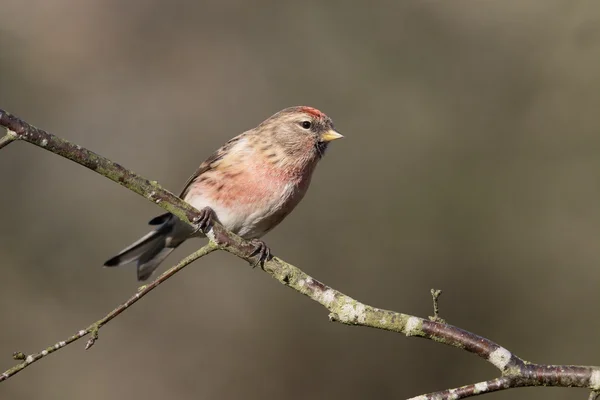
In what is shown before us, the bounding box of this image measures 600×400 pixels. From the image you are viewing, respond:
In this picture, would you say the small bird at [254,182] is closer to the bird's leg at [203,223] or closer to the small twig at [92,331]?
the bird's leg at [203,223]

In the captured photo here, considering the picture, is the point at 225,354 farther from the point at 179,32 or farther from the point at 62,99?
the point at 179,32

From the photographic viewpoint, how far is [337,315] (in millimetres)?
3123

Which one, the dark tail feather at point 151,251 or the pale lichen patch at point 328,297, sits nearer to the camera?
the pale lichen patch at point 328,297

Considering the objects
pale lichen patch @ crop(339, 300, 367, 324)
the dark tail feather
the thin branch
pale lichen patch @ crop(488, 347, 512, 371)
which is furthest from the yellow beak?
the thin branch

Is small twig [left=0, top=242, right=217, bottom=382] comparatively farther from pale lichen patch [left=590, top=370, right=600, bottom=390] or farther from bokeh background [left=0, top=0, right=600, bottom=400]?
bokeh background [left=0, top=0, right=600, bottom=400]

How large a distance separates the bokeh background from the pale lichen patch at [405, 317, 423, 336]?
4.38 metres

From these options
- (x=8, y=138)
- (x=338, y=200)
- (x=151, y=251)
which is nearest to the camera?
(x=8, y=138)

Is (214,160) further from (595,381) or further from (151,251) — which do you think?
(595,381)

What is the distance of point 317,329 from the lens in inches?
315

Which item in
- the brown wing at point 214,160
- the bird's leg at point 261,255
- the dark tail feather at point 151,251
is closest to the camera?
the bird's leg at point 261,255

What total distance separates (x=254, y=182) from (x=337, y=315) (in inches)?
67.5

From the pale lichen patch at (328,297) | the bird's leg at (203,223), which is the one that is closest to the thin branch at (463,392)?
the pale lichen patch at (328,297)

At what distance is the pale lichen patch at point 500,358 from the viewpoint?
113 inches

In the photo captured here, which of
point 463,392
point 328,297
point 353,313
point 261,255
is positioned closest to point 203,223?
point 261,255
